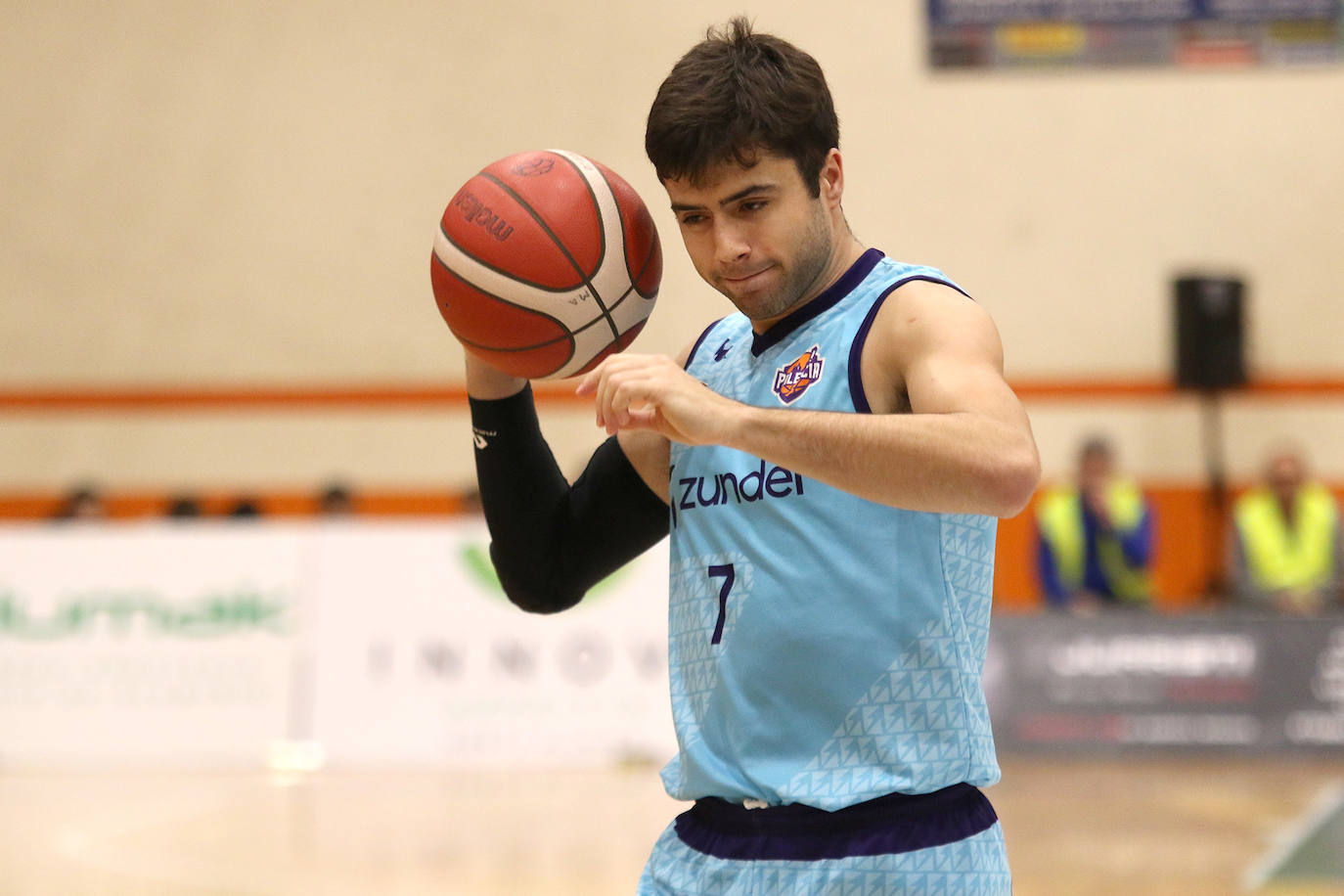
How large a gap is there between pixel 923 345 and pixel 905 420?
6.9 inches

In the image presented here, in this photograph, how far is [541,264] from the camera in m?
2.41

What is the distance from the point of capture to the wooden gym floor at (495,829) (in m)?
5.96

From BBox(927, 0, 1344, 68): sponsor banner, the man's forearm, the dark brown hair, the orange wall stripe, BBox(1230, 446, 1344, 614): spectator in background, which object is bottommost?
BBox(1230, 446, 1344, 614): spectator in background

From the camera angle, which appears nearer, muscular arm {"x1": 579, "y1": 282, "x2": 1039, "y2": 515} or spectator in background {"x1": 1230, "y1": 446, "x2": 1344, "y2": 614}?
muscular arm {"x1": 579, "y1": 282, "x2": 1039, "y2": 515}

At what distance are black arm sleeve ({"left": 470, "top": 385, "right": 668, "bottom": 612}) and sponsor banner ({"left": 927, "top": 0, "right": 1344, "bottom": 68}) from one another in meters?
12.2

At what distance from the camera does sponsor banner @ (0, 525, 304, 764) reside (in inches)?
365

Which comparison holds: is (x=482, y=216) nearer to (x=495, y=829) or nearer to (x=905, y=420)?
(x=905, y=420)

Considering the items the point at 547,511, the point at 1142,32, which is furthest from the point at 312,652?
the point at 1142,32

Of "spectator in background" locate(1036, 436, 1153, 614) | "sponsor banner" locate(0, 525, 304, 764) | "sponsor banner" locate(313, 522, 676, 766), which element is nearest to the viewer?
"sponsor banner" locate(313, 522, 676, 766)

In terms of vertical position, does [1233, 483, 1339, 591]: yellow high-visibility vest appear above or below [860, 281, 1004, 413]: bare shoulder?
below

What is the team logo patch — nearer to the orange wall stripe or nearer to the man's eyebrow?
the man's eyebrow

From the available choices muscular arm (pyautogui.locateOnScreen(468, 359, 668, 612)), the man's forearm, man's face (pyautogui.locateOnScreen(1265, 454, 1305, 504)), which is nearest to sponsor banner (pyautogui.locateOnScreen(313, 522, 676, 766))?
man's face (pyautogui.locateOnScreen(1265, 454, 1305, 504))

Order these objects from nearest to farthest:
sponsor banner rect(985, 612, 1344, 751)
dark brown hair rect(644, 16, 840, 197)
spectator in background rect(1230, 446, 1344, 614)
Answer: dark brown hair rect(644, 16, 840, 197) → sponsor banner rect(985, 612, 1344, 751) → spectator in background rect(1230, 446, 1344, 614)

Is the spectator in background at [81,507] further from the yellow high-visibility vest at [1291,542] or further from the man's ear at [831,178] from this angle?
the man's ear at [831,178]
